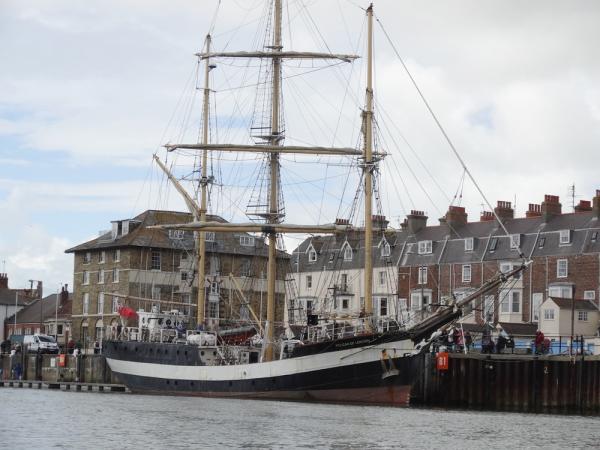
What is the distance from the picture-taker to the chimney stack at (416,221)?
332ft

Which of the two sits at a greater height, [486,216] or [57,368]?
[486,216]

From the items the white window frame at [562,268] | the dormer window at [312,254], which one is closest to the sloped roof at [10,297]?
the dormer window at [312,254]

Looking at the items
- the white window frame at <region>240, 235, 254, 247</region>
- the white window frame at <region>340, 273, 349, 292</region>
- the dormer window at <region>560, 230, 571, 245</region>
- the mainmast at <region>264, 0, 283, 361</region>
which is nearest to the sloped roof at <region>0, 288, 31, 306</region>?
the white window frame at <region>240, 235, 254, 247</region>

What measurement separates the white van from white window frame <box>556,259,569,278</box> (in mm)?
37679

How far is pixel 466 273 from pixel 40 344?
33.0m

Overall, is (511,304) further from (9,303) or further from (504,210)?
(9,303)

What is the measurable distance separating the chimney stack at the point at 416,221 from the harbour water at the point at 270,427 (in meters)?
43.0

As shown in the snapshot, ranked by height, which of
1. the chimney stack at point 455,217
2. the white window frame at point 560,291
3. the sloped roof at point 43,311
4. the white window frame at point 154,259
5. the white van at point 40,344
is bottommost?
the white van at point 40,344

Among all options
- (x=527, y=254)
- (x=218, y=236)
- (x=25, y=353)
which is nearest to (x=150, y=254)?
(x=218, y=236)

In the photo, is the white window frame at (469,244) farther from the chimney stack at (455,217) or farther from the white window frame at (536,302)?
the white window frame at (536,302)

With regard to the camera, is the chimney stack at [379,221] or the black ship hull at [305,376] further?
the chimney stack at [379,221]

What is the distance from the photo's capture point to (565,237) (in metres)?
86.8

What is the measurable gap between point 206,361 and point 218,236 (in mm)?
36904

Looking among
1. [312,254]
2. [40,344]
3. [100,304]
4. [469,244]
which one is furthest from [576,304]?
[40,344]
